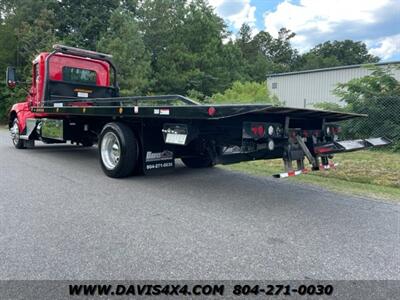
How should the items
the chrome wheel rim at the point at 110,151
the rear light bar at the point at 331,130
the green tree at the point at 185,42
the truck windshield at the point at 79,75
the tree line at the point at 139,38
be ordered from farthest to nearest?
the green tree at the point at 185,42, the tree line at the point at 139,38, the truck windshield at the point at 79,75, the chrome wheel rim at the point at 110,151, the rear light bar at the point at 331,130

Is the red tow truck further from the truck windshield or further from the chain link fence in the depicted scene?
the chain link fence

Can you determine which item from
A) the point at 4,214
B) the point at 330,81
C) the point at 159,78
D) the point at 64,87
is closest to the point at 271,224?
the point at 4,214

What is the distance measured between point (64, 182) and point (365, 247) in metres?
4.75

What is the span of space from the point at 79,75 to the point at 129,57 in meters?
19.0

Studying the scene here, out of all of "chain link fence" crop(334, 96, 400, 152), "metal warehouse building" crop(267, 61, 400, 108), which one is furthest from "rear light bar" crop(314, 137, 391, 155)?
"metal warehouse building" crop(267, 61, 400, 108)

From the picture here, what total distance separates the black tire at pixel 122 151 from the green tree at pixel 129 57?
2099 centimetres

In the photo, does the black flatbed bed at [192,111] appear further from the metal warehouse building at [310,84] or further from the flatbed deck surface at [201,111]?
the metal warehouse building at [310,84]

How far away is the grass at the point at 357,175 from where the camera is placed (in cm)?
634

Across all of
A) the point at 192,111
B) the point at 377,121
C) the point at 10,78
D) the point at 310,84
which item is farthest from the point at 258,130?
the point at 310,84

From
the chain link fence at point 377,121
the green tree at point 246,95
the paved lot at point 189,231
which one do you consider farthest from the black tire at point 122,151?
the green tree at point 246,95

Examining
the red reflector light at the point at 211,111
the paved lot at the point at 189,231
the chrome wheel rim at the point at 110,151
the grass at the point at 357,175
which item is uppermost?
the red reflector light at the point at 211,111

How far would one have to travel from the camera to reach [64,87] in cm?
1012

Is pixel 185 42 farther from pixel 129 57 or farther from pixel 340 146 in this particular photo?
pixel 340 146

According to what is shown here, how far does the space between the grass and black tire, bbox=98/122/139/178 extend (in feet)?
8.18
